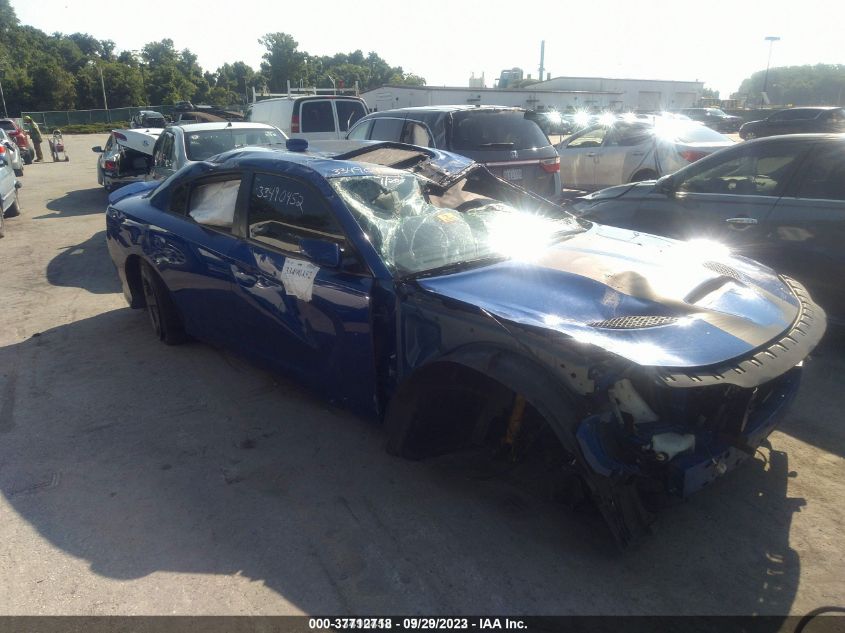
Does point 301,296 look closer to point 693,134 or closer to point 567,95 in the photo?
point 693,134

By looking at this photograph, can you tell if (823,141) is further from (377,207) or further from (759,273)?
(377,207)

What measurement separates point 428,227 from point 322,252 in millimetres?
676

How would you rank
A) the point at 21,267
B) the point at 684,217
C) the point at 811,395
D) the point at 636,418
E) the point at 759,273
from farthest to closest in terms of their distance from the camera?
1. the point at 21,267
2. the point at 684,217
3. the point at 811,395
4. the point at 759,273
5. the point at 636,418

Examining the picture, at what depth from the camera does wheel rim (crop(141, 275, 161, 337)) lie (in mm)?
5355

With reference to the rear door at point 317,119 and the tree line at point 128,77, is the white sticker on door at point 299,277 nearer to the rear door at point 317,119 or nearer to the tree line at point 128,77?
the rear door at point 317,119

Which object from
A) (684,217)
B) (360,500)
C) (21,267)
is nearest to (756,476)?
(360,500)

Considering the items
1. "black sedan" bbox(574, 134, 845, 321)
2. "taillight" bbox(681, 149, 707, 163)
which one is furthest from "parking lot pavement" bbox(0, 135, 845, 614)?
"taillight" bbox(681, 149, 707, 163)

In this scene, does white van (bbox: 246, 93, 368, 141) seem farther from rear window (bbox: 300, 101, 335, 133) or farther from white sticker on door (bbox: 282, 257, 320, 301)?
white sticker on door (bbox: 282, 257, 320, 301)

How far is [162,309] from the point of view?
525 centimetres

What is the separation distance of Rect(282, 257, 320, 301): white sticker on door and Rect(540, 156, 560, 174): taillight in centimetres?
566

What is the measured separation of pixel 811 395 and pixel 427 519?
288cm

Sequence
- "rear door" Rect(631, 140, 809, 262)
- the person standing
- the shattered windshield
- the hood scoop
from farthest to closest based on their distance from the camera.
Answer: the person standing → "rear door" Rect(631, 140, 809, 262) → the shattered windshield → the hood scoop

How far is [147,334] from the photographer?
575cm

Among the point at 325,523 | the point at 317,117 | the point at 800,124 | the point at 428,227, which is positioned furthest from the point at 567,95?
the point at 325,523
